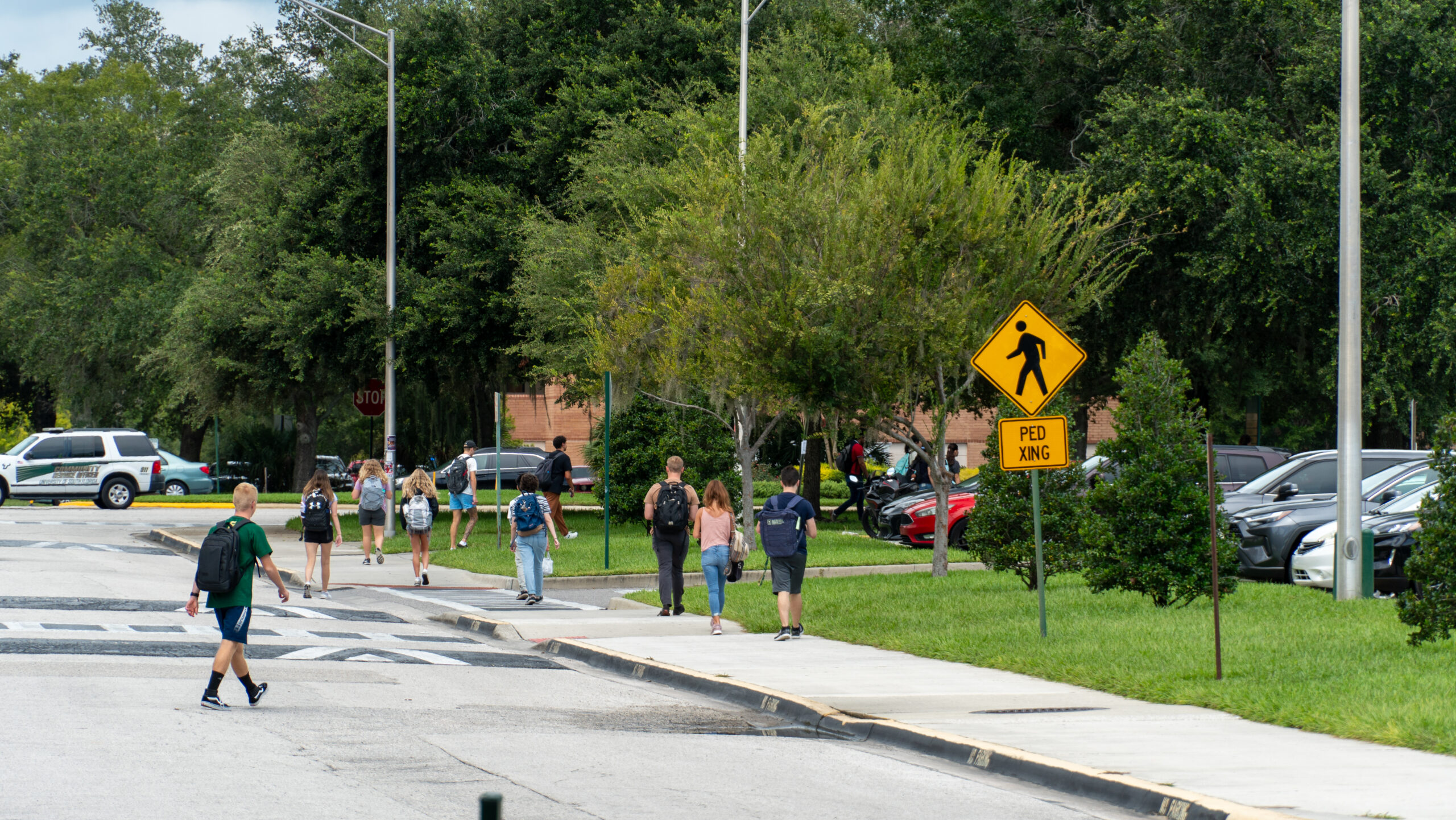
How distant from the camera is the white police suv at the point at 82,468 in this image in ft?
123

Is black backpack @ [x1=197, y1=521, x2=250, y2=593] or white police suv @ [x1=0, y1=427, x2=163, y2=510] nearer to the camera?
black backpack @ [x1=197, y1=521, x2=250, y2=593]

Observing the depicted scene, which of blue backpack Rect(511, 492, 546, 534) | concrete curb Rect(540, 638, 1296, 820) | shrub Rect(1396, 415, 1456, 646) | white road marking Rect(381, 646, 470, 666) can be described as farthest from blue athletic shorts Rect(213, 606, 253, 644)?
shrub Rect(1396, 415, 1456, 646)

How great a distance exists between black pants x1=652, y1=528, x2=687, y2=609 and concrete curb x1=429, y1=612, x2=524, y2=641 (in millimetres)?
1855

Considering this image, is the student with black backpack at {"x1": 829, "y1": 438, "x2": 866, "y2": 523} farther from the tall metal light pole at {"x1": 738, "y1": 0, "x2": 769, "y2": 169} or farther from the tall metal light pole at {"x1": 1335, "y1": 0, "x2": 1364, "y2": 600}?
the tall metal light pole at {"x1": 1335, "y1": 0, "x2": 1364, "y2": 600}

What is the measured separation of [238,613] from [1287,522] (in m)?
13.5

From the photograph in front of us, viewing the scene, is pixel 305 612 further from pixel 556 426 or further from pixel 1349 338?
pixel 556 426

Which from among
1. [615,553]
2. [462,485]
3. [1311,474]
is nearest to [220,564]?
[615,553]

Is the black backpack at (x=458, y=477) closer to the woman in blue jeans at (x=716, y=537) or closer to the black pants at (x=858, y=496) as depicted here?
the black pants at (x=858, y=496)

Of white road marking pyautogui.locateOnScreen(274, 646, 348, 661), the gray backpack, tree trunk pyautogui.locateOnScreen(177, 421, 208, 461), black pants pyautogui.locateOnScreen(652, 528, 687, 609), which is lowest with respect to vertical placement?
white road marking pyautogui.locateOnScreen(274, 646, 348, 661)

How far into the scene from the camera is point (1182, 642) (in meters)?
12.1

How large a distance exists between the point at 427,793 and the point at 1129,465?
9.30 metres

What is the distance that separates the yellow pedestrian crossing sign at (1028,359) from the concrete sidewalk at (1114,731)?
8.58 ft

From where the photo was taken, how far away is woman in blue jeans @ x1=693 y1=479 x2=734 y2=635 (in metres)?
14.8

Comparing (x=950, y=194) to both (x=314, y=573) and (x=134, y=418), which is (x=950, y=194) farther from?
(x=134, y=418)
